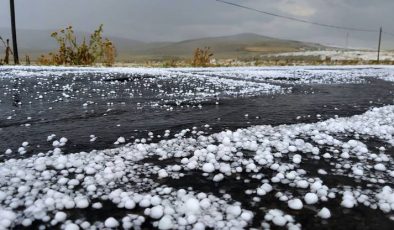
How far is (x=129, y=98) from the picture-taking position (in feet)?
25.7

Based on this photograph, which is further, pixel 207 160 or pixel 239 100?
pixel 239 100

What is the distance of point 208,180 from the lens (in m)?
3.23

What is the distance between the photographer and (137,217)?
8.27ft

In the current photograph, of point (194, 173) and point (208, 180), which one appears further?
point (194, 173)

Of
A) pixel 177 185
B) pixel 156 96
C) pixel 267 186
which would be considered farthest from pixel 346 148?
pixel 156 96

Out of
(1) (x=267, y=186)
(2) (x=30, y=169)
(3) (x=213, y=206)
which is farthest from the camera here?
(2) (x=30, y=169)

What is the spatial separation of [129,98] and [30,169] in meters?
4.49

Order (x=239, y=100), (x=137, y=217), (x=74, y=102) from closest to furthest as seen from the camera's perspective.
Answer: (x=137, y=217), (x=74, y=102), (x=239, y=100)

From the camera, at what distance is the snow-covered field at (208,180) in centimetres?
254

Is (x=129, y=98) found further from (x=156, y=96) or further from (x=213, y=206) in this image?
(x=213, y=206)

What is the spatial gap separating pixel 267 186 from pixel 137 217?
1119 mm

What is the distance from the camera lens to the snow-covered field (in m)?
2.54

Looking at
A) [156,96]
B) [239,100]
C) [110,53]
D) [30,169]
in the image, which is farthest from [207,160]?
[110,53]

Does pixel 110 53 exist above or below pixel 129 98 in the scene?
above
